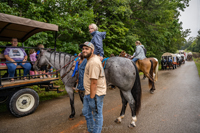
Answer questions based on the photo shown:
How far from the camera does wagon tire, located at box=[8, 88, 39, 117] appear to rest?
3.83 meters

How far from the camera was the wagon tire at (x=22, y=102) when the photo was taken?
3828 millimetres

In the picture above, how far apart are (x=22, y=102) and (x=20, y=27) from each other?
3.00m

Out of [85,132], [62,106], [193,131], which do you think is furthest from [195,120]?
[62,106]

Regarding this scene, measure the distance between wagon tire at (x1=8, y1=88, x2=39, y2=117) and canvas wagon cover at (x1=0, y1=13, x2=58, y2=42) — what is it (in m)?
2.18

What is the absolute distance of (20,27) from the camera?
501 centimetres

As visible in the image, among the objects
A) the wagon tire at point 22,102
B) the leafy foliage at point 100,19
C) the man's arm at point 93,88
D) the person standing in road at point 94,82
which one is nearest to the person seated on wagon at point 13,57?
the wagon tire at point 22,102

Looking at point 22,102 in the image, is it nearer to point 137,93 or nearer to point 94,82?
point 94,82

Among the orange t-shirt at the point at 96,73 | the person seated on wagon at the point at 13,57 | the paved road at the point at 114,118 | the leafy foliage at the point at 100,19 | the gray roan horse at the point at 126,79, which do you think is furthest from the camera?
the leafy foliage at the point at 100,19

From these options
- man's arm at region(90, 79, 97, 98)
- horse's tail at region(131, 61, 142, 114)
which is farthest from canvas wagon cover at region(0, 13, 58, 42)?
horse's tail at region(131, 61, 142, 114)

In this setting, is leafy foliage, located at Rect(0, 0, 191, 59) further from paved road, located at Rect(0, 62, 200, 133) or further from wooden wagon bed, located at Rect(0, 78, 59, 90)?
paved road, located at Rect(0, 62, 200, 133)

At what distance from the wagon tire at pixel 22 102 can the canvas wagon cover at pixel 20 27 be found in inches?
85.9

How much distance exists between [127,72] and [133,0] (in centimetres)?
1267

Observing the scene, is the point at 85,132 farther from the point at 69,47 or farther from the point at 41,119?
the point at 69,47

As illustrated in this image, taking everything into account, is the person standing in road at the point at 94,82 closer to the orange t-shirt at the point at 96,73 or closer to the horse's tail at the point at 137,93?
the orange t-shirt at the point at 96,73
